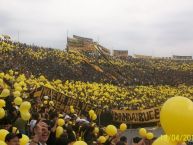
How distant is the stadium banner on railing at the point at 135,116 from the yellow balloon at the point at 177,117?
13591mm

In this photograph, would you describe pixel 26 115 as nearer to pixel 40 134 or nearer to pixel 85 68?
pixel 40 134

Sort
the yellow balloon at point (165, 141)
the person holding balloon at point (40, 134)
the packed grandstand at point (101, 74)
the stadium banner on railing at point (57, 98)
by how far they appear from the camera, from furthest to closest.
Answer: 1. the packed grandstand at point (101, 74)
2. the stadium banner on railing at point (57, 98)
3. the person holding balloon at point (40, 134)
4. the yellow balloon at point (165, 141)

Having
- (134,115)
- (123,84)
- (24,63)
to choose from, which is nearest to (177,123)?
(134,115)

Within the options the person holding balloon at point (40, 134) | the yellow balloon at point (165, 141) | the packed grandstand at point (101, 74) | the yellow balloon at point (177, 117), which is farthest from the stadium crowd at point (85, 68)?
the yellow balloon at point (177, 117)

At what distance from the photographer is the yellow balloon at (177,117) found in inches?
149

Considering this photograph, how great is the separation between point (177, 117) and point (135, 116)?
549 inches

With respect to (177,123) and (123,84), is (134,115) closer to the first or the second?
(177,123)

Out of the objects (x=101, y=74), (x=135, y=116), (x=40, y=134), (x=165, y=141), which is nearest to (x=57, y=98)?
(x=135, y=116)

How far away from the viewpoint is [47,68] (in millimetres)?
38188

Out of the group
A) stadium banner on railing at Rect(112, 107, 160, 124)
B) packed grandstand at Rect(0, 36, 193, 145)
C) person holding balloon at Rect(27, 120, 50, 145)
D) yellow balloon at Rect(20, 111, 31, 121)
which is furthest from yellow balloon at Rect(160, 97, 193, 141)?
packed grandstand at Rect(0, 36, 193, 145)

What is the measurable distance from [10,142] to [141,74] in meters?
47.3

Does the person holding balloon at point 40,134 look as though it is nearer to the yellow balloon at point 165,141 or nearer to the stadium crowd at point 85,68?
the yellow balloon at point 165,141

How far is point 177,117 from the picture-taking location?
12.4 feet

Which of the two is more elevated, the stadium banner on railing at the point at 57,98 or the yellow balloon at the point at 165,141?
the yellow balloon at the point at 165,141
